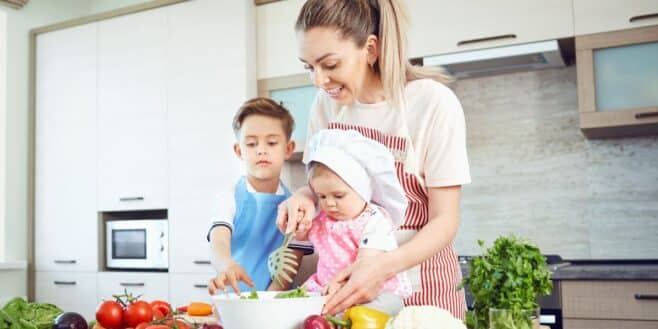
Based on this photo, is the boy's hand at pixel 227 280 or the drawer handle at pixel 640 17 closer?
the boy's hand at pixel 227 280

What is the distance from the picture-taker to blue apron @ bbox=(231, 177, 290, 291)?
1.58 meters

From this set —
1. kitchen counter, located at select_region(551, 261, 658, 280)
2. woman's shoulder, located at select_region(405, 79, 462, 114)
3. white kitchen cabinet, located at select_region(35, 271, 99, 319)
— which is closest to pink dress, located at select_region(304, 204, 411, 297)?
woman's shoulder, located at select_region(405, 79, 462, 114)

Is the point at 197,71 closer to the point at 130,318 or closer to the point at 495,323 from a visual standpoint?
the point at 130,318

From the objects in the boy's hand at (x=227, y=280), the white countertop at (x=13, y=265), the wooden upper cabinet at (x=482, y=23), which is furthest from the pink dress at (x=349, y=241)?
the white countertop at (x=13, y=265)

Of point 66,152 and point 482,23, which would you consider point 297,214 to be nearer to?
point 482,23

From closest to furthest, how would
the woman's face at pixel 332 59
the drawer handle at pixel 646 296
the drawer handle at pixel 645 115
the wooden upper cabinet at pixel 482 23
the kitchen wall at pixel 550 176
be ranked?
the woman's face at pixel 332 59, the drawer handle at pixel 646 296, the drawer handle at pixel 645 115, the wooden upper cabinet at pixel 482 23, the kitchen wall at pixel 550 176

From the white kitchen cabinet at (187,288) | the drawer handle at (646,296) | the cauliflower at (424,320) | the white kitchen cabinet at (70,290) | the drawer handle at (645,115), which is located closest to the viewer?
the cauliflower at (424,320)

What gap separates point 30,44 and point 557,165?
3122 mm

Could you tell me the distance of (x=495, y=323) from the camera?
41.1 inches

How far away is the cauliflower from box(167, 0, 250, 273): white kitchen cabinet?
258cm

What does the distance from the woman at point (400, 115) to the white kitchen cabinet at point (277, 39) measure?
214 cm

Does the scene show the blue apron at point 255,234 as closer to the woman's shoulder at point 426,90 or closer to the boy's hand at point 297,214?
the boy's hand at point 297,214

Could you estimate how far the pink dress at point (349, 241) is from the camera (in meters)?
1.33

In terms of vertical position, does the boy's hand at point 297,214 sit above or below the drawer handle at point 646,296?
above
